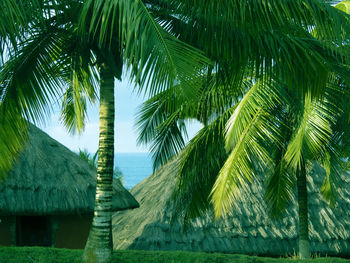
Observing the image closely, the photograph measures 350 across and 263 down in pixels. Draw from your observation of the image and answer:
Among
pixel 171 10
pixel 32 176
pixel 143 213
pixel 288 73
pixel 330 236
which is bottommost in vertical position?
pixel 330 236

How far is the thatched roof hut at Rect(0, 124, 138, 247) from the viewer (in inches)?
382

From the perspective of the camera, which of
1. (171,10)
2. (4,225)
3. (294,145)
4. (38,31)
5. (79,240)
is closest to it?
(171,10)

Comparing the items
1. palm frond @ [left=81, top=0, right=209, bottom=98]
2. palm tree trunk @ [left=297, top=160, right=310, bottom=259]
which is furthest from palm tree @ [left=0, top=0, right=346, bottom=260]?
palm tree trunk @ [left=297, top=160, right=310, bottom=259]

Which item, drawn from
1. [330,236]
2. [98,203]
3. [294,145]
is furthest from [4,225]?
[330,236]

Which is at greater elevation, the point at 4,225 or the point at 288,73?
the point at 288,73

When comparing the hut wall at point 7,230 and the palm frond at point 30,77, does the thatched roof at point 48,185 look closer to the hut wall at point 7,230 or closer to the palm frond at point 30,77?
the hut wall at point 7,230

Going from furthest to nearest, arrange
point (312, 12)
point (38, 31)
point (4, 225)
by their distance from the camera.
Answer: point (4, 225) < point (38, 31) < point (312, 12)

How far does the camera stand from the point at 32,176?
10156 millimetres

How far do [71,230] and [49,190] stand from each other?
1.21 meters

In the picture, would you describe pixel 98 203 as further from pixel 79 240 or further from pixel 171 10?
pixel 79 240

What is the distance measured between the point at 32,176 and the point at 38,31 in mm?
4596

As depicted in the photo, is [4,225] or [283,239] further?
[283,239]

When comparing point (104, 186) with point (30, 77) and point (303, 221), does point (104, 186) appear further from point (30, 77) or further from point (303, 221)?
point (303, 221)

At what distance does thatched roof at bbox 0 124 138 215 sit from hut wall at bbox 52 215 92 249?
0.73 metres
